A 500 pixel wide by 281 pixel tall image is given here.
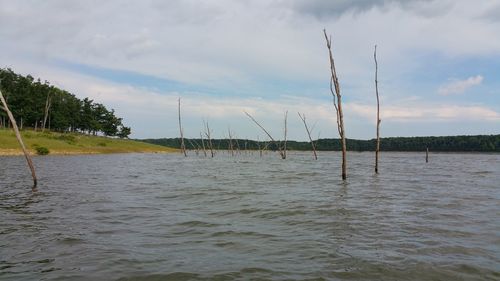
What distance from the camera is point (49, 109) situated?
104188 mm

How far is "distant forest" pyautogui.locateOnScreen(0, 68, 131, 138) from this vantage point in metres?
92.7

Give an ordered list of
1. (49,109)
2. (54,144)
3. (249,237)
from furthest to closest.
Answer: (49,109)
(54,144)
(249,237)

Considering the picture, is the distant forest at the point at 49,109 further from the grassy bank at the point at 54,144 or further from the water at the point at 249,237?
the water at the point at 249,237

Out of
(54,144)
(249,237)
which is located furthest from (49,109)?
(249,237)

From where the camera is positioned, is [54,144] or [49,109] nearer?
[54,144]

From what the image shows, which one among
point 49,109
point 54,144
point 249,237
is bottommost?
point 249,237

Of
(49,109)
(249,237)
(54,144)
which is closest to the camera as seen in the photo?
(249,237)

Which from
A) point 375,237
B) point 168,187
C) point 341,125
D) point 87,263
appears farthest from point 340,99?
point 87,263

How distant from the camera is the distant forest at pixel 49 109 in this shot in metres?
92.7

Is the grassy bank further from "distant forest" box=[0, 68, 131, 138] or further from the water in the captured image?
the water

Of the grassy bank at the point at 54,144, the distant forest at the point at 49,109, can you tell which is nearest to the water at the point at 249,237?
the grassy bank at the point at 54,144

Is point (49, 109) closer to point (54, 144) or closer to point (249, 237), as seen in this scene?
point (54, 144)

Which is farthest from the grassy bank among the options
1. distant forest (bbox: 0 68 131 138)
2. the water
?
the water

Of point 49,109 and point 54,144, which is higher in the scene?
point 49,109
